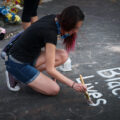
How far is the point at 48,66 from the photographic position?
2.52 meters

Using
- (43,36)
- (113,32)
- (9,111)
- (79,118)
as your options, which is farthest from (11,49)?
(113,32)

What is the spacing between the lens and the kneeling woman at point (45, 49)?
7.85 feet

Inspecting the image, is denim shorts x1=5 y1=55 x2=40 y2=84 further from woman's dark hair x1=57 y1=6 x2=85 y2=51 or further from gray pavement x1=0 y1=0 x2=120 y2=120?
→ woman's dark hair x1=57 y1=6 x2=85 y2=51

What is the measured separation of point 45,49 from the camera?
2514 millimetres

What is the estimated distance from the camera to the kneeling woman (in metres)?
2.39

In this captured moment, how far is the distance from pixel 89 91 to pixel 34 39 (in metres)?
0.91

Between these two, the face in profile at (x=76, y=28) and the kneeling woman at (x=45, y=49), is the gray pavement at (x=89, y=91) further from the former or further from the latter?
the face in profile at (x=76, y=28)

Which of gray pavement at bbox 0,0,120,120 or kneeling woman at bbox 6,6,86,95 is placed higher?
kneeling woman at bbox 6,6,86,95

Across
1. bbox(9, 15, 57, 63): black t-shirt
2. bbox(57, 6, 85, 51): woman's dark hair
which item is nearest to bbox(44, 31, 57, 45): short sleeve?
bbox(9, 15, 57, 63): black t-shirt

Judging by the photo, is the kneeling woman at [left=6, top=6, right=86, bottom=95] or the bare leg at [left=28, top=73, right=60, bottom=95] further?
the bare leg at [left=28, top=73, right=60, bottom=95]

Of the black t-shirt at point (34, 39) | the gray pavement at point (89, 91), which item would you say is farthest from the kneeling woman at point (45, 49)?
the gray pavement at point (89, 91)

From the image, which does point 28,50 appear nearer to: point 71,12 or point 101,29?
point 71,12

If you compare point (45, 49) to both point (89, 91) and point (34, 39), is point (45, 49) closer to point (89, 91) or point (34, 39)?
point (34, 39)

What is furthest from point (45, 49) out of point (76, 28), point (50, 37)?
point (76, 28)
